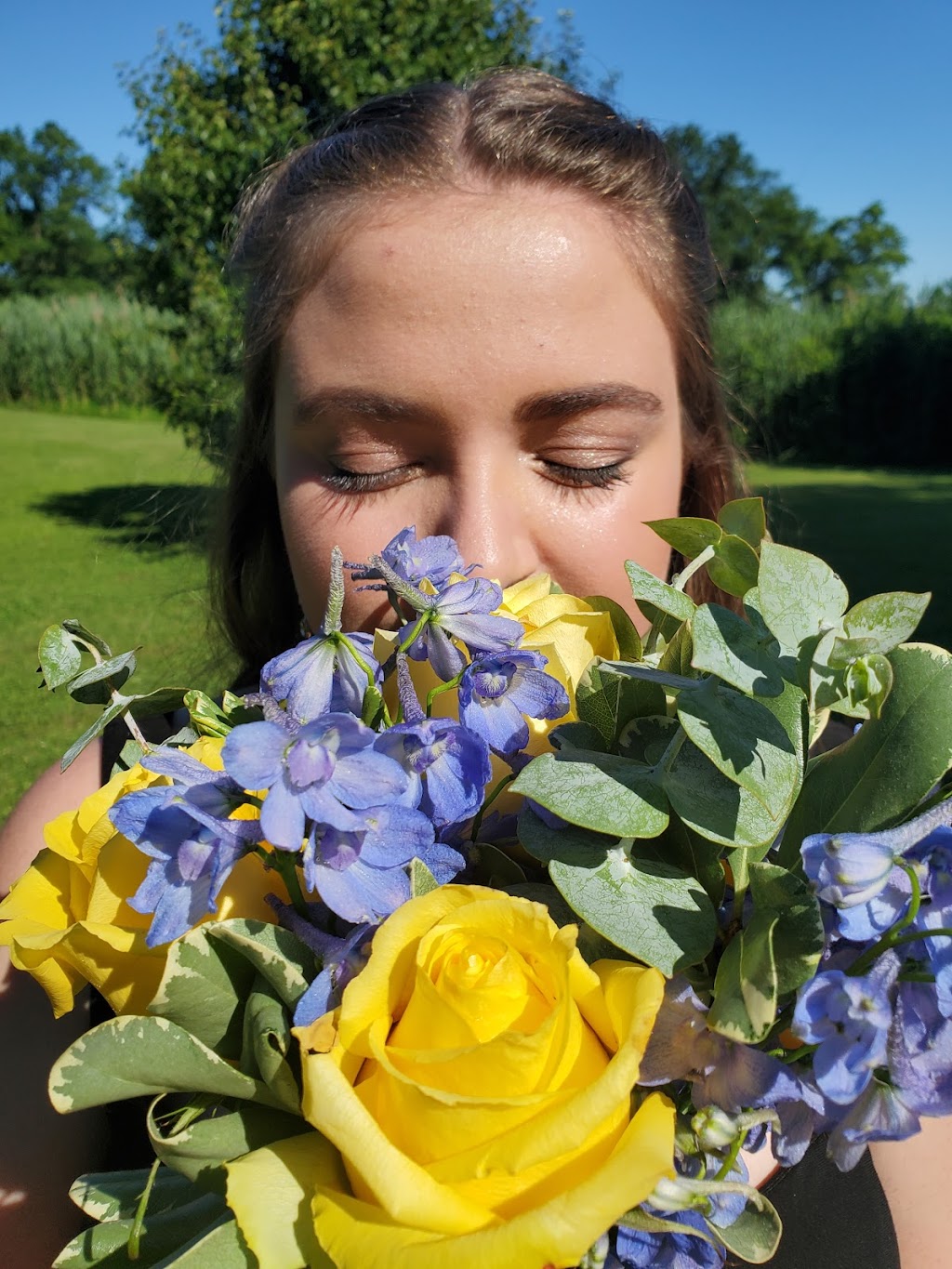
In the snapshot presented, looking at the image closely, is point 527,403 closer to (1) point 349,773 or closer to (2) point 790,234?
(1) point 349,773

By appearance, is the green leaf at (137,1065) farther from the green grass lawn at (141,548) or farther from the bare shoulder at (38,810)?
the green grass lawn at (141,548)

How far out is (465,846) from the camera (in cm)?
66

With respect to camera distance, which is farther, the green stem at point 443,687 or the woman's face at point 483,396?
the woman's face at point 483,396

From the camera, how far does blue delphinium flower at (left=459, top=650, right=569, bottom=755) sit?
643 millimetres

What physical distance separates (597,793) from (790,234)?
51.0 meters

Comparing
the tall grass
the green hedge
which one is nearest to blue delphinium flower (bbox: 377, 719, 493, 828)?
the green hedge

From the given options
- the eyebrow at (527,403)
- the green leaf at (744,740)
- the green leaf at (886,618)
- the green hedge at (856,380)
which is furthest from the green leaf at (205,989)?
the green hedge at (856,380)

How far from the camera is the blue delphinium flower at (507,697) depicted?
0.64 metres

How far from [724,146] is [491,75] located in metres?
48.9

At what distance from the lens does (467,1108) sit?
19.4 inches

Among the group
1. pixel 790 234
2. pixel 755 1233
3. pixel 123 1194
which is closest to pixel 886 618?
pixel 755 1233

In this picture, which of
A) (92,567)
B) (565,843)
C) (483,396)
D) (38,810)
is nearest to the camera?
(565,843)

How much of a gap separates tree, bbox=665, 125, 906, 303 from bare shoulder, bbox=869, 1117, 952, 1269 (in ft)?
150

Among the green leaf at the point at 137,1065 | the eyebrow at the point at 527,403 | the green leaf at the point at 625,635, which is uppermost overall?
the eyebrow at the point at 527,403
